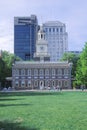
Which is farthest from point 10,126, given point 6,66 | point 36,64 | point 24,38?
point 24,38

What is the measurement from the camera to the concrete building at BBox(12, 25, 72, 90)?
112m

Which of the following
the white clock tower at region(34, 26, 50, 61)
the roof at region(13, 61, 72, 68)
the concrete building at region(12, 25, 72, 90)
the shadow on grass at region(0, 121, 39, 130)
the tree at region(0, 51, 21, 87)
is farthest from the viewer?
the white clock tower at region(34, 26, 50, 61)

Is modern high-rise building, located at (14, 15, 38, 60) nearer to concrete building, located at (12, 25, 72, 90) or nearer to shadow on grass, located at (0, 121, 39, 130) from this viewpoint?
concrete building, located at (12, 25, 72, 90)

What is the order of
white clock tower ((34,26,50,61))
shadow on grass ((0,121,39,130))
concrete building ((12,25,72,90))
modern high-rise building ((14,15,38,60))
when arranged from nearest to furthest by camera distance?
shadow on grass ((0,121,39,130)), concrete building ((12,25,72,90)), white clock tower ((34,26,50,61)), modern high-rise building ((14,15,38,60))

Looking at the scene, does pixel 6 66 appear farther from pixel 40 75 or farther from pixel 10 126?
pixel 10 126

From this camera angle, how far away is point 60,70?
112562 millimetres

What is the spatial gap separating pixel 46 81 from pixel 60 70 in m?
5.00

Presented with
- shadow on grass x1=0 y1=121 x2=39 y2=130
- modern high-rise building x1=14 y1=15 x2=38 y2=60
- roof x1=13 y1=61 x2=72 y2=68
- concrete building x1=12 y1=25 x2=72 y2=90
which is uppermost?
modern high-rise building x1=14 y1=15 x2=38 y2=60

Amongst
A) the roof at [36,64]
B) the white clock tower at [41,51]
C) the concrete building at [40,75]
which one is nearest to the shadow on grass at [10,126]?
the concrete building at [40,75]

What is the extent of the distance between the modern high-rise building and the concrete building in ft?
252

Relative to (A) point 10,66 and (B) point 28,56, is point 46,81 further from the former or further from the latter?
(B) point 28,56

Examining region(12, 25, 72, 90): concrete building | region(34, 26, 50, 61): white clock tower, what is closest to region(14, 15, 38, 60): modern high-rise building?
region(34, 26, 50, 61): white clock tower

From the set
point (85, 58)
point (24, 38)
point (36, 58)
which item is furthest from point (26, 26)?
point (85, 58)

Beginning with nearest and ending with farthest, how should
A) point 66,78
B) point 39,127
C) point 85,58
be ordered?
point 39,127, point 85,58, point 66,78
